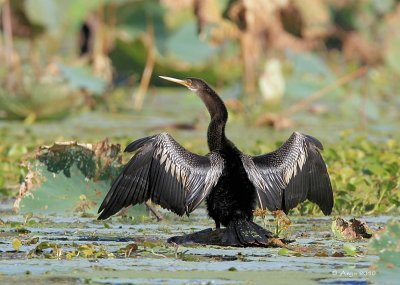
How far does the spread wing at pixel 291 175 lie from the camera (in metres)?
5.69

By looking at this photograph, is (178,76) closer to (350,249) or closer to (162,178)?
(162,178)

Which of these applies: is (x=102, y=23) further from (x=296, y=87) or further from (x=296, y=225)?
(x=296, y=225)

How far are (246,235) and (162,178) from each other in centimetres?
57

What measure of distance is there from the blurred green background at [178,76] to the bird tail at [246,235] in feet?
8.26

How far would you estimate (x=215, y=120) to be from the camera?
19.5ft

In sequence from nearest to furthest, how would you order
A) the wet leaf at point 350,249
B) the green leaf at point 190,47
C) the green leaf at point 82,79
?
the wet leaf at point 350,249, the green leaf at point 82,79, the green leaf at point 190,47

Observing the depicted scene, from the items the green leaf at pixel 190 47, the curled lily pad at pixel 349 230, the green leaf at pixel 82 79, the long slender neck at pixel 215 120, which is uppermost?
the green leaf at pixel 190 47

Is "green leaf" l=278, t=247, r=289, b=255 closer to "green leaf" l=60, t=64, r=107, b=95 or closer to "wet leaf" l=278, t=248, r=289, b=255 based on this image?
"wet leaf" l=278, t=248, r=289, b=255

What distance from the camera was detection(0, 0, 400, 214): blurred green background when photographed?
34.1 ft

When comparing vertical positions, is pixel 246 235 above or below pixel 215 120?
below

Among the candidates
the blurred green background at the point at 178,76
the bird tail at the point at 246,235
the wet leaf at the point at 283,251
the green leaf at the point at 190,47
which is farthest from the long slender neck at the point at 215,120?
the green leaf at the point at 190,47

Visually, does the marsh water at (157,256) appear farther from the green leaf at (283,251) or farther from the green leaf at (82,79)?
the green leaf at (82,79)

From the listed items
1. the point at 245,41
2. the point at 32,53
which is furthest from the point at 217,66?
the point at 32,53


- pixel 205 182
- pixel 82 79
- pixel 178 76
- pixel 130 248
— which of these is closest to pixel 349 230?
pixel 205 182
